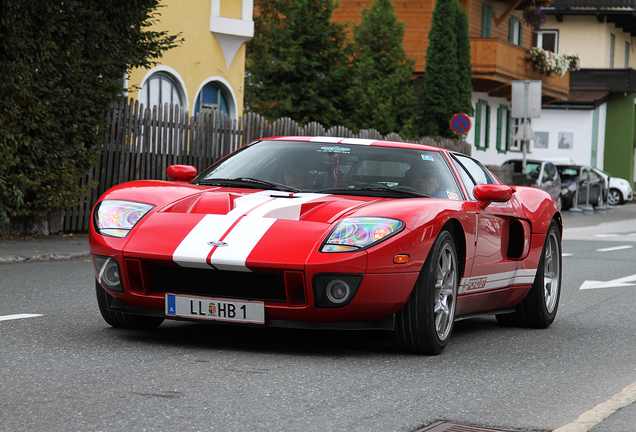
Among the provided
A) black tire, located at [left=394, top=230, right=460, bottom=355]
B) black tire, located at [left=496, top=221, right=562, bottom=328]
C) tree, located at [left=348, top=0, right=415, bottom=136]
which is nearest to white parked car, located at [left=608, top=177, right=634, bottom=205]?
tree, located at [left=348, top=0, right=415, bottom=136]

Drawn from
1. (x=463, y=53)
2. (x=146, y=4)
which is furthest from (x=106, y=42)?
(x=463, y=53)

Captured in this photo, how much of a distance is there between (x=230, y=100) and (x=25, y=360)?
774 inches

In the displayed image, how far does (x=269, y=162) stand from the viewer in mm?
6656

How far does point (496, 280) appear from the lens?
22.4 feet

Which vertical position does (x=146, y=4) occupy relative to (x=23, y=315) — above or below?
above

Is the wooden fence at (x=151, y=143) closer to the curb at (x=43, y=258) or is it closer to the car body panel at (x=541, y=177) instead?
the curb at (x=43, y=258)

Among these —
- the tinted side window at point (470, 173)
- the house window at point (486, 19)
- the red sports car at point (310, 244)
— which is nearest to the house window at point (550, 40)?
the house window at point (486, 19)

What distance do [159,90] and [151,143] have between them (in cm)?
566

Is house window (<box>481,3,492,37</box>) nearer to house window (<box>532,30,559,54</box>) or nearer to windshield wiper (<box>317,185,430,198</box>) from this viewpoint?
house window (<box>532,30,559,54</box>)

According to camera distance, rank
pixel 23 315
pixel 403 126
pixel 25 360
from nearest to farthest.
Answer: pixel 25 360, pixel 23 315, pixel 403 126

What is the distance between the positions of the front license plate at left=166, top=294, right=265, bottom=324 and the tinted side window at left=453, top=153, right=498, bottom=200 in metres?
2.00

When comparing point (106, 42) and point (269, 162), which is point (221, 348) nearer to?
point (269, 162)

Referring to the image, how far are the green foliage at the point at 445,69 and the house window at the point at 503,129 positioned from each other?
834cm

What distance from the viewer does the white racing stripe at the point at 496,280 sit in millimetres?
6340
